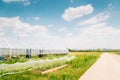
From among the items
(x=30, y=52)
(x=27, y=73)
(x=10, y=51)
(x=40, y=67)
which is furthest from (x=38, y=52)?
(x=27, y=73)

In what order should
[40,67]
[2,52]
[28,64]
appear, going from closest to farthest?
[28,64], [40,67], [2,52]

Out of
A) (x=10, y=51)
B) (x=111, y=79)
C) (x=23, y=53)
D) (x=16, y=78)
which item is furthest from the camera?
(x=23, y=53)

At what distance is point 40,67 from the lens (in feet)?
50.1

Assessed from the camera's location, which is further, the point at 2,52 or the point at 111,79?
the point at 2,52

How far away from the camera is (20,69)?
1304 cm

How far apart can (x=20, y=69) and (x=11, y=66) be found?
3.83ft

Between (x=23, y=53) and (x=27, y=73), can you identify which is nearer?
(x=27, y=73)

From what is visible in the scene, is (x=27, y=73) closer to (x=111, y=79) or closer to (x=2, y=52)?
(x=111, y=79)

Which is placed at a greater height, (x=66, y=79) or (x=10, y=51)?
(x=10, y=51)

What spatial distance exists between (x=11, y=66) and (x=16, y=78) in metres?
1.86

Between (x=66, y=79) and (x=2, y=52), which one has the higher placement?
(x=2, y=52)

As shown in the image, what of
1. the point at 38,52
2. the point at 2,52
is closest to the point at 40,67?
the point at 2,52

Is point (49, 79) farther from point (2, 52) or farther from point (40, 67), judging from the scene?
point (2, 52)

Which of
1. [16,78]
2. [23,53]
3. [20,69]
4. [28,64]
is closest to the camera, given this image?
[16,78]
